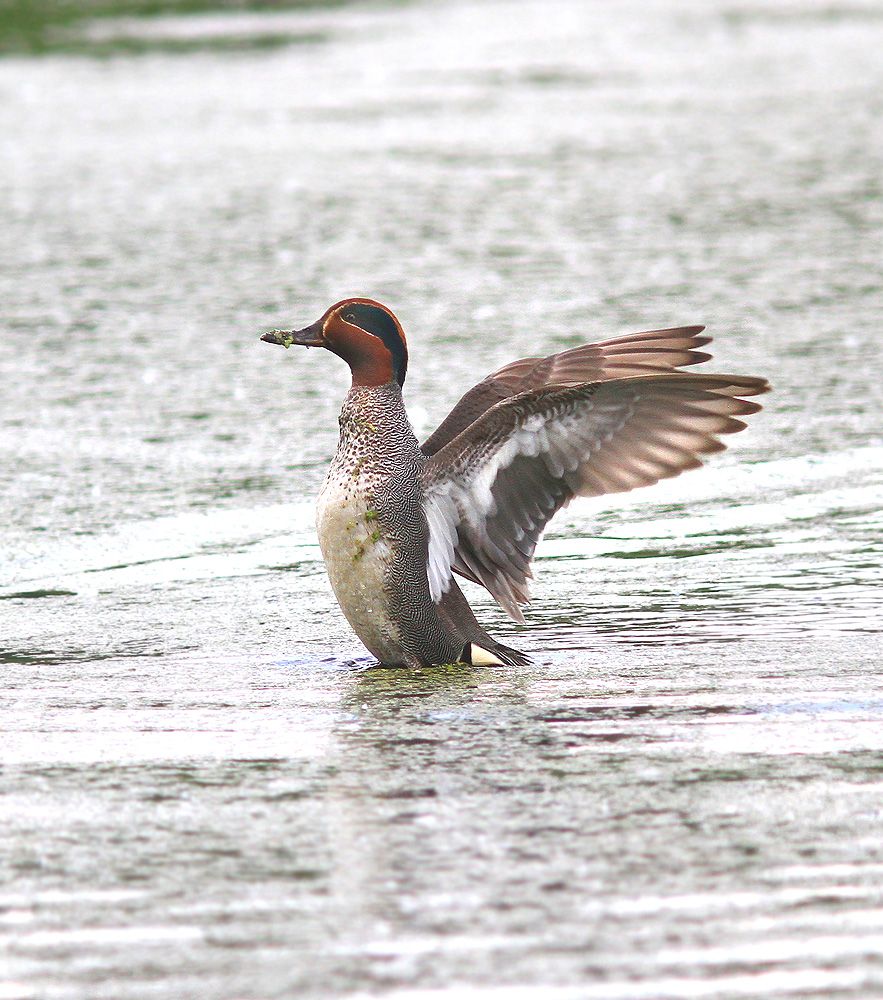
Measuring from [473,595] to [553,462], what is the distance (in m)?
1.10

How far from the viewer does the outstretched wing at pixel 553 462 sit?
4980 mm

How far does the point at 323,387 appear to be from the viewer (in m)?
8.56

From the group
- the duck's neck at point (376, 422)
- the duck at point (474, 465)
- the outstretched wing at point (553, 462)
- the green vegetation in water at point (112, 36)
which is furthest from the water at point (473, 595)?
the green vegetation in water at point (112, 36)

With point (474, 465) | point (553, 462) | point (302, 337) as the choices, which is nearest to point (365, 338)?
point (302, 337)

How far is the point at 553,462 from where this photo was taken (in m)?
5.04

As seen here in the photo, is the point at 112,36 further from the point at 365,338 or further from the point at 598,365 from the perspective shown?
the point at 598,365

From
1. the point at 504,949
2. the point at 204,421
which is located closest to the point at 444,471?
the point at 504,949

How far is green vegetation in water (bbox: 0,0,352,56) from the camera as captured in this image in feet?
66.8

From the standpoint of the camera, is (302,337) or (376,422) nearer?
(376,422)

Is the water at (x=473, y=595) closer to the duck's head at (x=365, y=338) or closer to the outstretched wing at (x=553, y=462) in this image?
the outstretched wing at (x=553, y=462)

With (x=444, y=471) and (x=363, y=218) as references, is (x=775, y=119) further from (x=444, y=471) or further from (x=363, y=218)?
(x=444, y=471)

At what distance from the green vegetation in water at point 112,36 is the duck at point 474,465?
15478 millimetres

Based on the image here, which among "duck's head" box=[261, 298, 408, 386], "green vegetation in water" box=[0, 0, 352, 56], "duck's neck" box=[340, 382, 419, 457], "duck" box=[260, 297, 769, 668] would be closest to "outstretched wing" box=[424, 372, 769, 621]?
"duck" box=[260, 297, 769, 668]

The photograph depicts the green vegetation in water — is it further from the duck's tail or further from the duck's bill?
the duck's tail
